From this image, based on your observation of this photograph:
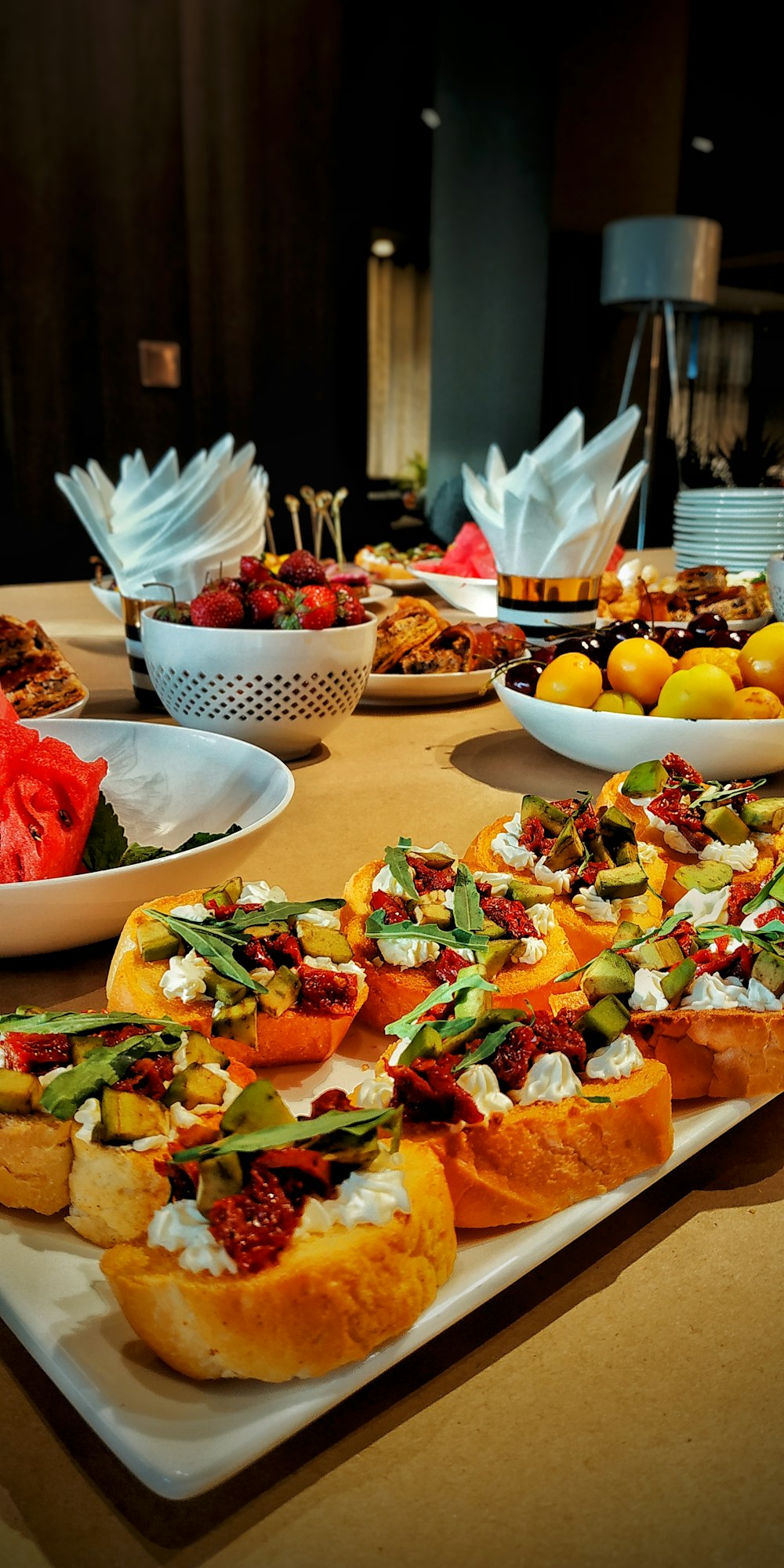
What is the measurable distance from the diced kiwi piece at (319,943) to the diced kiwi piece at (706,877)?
269mm

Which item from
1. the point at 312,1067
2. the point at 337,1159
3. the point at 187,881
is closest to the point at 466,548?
the point at 187,881

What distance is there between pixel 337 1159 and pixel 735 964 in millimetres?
300

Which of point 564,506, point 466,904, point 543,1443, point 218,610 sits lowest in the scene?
point 543,1443

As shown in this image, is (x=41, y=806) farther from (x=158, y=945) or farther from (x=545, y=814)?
(x=545, y=814)

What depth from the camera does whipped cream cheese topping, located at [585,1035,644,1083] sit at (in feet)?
1.96

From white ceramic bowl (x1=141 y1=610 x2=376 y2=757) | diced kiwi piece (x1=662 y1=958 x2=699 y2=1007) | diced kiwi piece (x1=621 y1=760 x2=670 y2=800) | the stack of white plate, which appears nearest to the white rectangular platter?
diced kiwi piece (x1=662 y1=958 x2=699 y2=1007)

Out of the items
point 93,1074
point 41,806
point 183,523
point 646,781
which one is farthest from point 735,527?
point 93,1074

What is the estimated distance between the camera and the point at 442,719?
5.44 feet

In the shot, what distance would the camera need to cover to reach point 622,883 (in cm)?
79

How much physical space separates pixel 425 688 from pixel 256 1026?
108 cm

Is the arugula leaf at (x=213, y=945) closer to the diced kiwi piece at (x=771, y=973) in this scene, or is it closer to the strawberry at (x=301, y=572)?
the diced kiwi piece at (x=771, y=973)

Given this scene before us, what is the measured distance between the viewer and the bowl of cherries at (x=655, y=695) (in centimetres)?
123

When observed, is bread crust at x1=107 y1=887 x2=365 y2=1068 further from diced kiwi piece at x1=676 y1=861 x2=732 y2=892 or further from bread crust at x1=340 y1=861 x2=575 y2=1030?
diced kiwi piece at x1=676 y1=861 x2=732 y2=892

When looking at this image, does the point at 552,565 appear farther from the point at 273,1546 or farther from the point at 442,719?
the point at 273,1546
